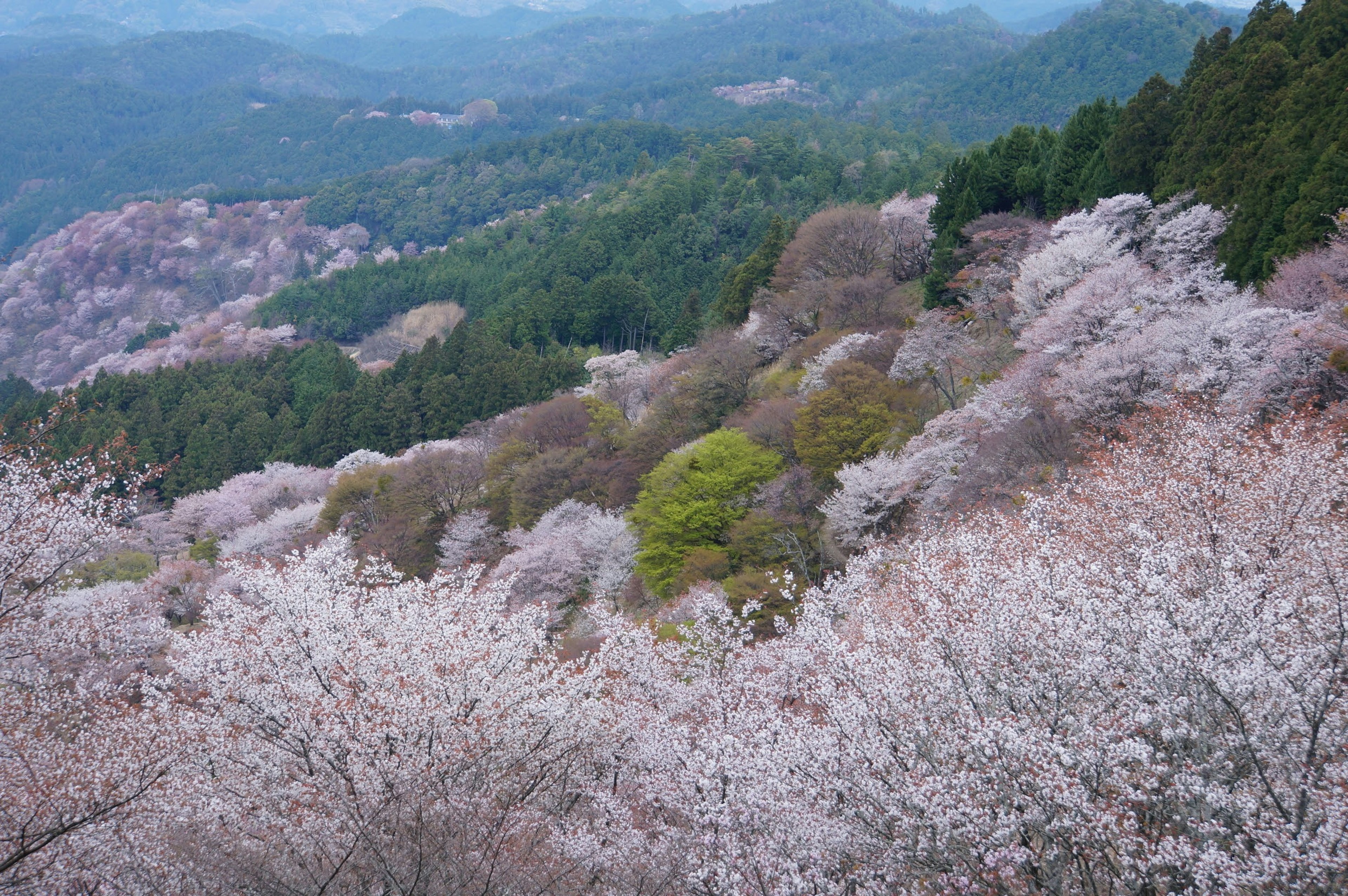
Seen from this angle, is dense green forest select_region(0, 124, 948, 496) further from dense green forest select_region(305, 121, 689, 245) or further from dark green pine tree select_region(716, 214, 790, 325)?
dense green forest select_region(305, 121, 689, 245)

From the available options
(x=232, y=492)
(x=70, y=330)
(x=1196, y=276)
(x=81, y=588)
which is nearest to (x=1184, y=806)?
(x=1196, y=276)

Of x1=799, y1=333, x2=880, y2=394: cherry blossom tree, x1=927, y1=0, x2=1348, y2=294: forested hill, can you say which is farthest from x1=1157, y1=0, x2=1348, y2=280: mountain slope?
x1=799, y1=333, x2=880, y2=394: cherry blossom tree

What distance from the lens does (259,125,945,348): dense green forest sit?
62.6 meters

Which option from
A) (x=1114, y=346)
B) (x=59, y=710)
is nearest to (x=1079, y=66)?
(x=1114, y=346)

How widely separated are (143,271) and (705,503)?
12530 centimetres

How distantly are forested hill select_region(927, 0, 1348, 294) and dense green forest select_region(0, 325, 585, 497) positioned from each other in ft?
92.8

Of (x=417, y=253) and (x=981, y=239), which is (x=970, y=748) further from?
(x=417, y=253)

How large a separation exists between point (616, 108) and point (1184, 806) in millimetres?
172640

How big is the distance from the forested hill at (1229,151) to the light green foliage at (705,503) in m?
12.2

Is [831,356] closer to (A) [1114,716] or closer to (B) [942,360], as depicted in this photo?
(B) [942,360]

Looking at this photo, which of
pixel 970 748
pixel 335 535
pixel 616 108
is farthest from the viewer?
pixel 616 108

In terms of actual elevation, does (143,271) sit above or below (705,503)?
below

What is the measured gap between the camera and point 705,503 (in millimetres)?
26969

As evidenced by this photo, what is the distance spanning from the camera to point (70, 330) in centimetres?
11194
